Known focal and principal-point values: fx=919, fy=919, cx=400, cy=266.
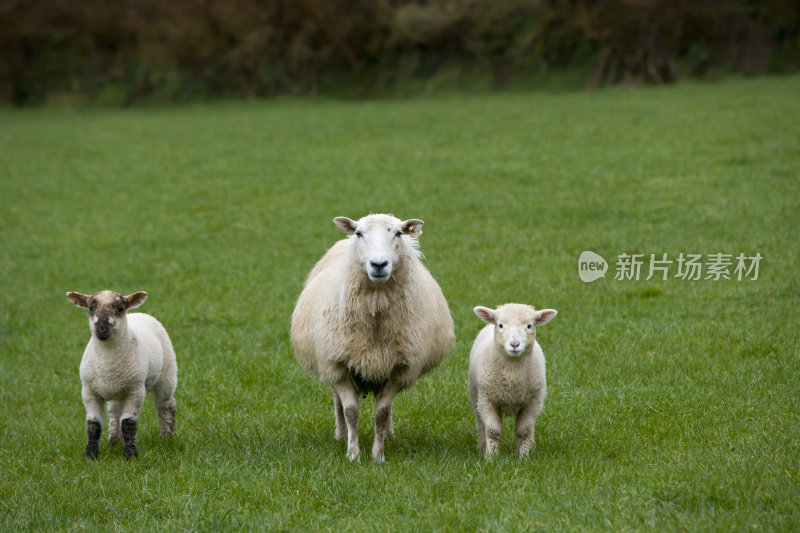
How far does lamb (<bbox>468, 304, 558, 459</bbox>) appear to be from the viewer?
699 centimetres

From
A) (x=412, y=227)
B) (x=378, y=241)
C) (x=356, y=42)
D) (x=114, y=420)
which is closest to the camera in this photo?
(x=378, y=241)

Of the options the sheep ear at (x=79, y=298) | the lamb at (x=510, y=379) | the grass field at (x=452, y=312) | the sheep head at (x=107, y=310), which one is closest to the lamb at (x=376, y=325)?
the grass field at (x=452, y=312)

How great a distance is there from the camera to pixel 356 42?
4988cm

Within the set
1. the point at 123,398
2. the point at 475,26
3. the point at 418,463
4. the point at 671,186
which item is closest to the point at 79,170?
the point at 671,186

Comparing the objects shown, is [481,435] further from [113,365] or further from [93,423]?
[93,423]

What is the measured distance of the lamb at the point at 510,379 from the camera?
6992mm

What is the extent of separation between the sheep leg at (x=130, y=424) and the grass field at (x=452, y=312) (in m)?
0.22

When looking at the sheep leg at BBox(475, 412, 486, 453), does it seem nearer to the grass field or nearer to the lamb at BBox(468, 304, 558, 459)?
the lamb at BBox(468, 304, 558, 459)

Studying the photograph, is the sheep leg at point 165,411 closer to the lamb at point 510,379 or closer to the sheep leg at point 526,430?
the lamb at point 510,379

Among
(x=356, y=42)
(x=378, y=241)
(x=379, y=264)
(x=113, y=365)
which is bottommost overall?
(x=113, y=365)

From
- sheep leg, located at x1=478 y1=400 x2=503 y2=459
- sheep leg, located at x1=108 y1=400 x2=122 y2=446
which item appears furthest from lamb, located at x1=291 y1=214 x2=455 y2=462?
sheep leg, located at x1=108 y1=400 x2=122 y2=446

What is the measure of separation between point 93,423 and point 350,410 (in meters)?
2.06

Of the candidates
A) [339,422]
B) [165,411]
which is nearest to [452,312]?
[339,422]

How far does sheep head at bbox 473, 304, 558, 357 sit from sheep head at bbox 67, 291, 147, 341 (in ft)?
9.08
